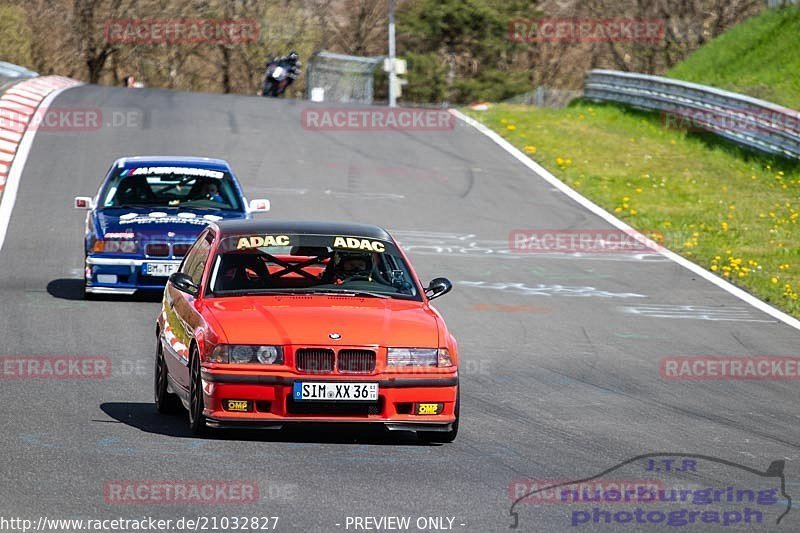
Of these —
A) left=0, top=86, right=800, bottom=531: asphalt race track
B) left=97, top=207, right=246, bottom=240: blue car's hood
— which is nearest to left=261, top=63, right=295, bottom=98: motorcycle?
left=0, top=86, right=800, bottom=531: asphalt race track

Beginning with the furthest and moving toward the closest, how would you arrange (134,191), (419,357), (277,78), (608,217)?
(277,78) → (608,217) → (134,191) → (419,357)

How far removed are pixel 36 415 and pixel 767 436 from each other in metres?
4.91

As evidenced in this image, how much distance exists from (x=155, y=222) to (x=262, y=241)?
19.9ft

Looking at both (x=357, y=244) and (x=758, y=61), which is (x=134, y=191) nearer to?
(x=357, y=244)

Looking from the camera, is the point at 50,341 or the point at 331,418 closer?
the point at 331,418

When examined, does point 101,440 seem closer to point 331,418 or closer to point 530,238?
point 331,418

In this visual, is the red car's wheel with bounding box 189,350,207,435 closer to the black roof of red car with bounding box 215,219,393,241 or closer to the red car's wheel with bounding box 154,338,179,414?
the red car's wheel with bounding box 154,338,179,414

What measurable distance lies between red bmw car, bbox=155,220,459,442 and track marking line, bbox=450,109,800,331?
855 cm

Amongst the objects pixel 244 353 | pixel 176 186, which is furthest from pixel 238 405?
pixel 176 186

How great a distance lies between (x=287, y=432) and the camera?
29.6 ft

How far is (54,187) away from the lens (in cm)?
2461

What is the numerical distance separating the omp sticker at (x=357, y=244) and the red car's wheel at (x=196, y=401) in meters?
1.49

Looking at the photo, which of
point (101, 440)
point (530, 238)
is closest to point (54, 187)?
point (530, 238)

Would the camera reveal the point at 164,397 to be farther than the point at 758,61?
No
